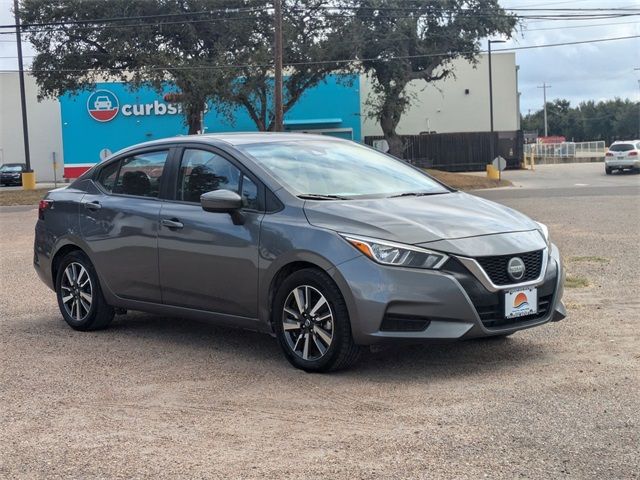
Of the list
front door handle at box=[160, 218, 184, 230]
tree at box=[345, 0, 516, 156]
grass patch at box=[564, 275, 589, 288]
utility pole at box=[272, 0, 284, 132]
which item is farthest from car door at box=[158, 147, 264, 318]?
tree at box=[345, 0, 516, 156]

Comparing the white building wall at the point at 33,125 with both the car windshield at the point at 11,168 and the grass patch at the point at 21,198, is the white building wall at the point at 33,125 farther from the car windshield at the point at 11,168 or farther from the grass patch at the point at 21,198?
the grass patch at the point at 21,198

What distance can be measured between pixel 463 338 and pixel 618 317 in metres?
2.56

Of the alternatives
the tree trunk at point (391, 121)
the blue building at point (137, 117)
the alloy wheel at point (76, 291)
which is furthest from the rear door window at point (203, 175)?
the blue building at point (137, 117)

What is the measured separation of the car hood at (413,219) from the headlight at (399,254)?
51 mm

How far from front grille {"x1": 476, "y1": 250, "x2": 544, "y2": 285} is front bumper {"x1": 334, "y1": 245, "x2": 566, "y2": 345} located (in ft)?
0.34

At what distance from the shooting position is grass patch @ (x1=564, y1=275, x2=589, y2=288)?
28.7ft

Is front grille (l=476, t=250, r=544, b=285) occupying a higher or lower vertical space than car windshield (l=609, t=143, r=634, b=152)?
lower

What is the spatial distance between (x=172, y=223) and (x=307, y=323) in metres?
1.56

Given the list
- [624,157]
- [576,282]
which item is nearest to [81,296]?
[576,282]

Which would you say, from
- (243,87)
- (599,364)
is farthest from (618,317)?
(243,87)

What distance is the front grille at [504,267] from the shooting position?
510 cm

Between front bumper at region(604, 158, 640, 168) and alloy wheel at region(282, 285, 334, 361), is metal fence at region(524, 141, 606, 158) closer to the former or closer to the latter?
front bumper at region(604, 158, 640, 168)

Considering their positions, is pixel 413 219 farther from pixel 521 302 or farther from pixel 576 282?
pixel 576 282

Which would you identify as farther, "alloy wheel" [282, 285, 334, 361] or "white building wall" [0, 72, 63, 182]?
"white building wall" [0, 72, 63, 182]
